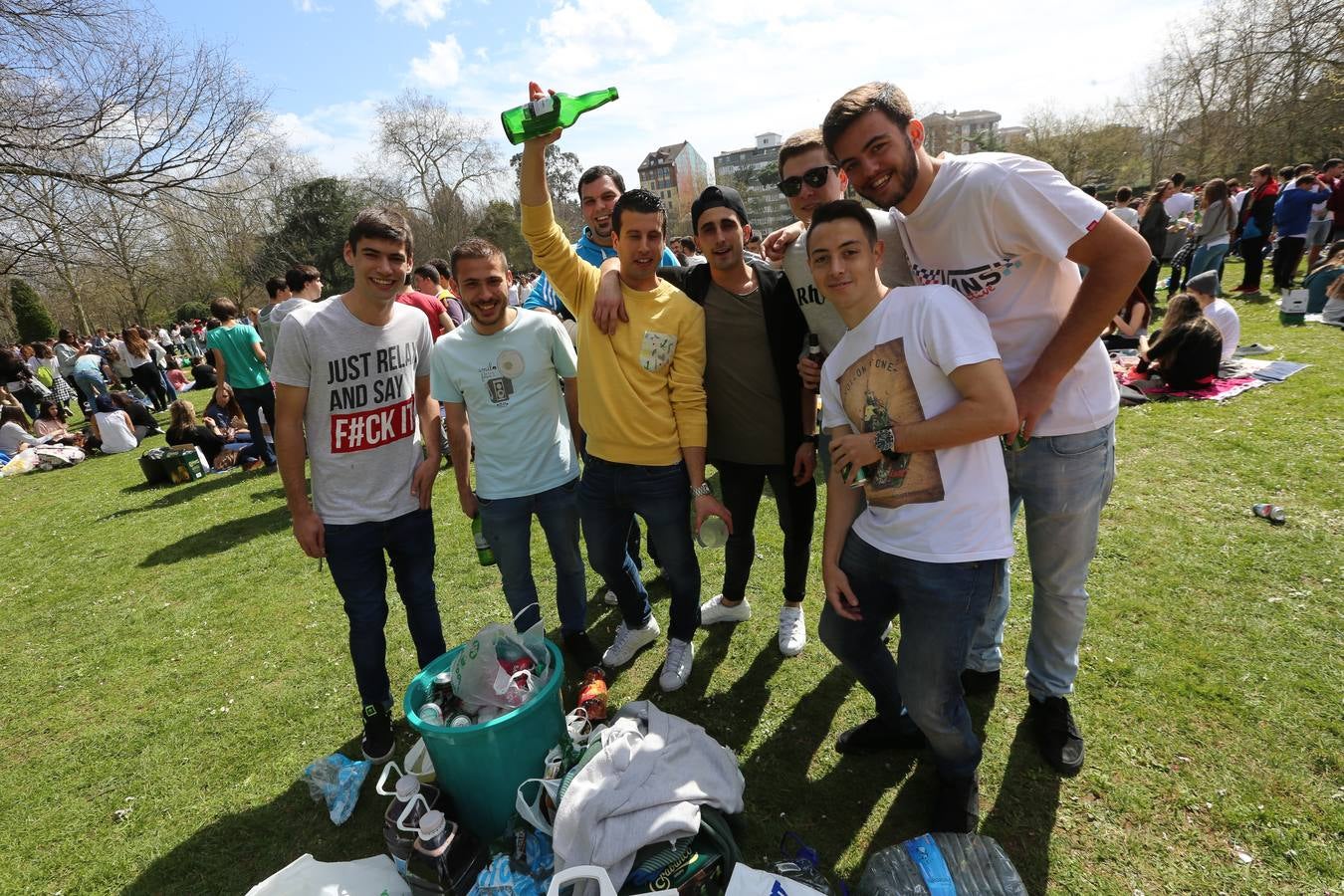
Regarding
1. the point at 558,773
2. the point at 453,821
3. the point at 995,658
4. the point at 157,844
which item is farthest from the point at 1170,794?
the point at 157,844

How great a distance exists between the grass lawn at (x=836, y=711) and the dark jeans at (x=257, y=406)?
317 cm

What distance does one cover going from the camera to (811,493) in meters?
3.30

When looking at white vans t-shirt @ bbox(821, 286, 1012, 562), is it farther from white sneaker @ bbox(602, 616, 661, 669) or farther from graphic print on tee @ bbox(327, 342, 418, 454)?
graphic print on tee @ bbox(327, 342, 418, 454)

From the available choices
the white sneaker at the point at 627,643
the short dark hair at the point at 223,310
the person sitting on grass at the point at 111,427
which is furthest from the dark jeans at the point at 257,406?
→ the white sneaker at the point at 627,643

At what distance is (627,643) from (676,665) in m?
0.40

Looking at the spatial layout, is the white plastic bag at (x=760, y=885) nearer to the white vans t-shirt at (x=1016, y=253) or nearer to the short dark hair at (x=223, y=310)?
the white vans t-shirt at (x=1016, y=253)

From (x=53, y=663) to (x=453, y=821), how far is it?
4494 mm

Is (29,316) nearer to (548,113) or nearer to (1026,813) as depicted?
(548,113)

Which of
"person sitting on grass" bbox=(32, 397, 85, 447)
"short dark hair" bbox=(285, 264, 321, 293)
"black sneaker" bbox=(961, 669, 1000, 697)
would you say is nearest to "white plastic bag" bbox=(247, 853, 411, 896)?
"black sneaker" bbox=(961, 669, 1000, 697)

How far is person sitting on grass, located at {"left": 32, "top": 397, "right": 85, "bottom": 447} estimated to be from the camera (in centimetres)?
1173

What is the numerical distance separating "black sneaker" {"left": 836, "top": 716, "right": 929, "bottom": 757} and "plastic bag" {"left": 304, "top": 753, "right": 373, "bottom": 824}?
Result: 2.26m

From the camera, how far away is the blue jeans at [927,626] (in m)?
1.95

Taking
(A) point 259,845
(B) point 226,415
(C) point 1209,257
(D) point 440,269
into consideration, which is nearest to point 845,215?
(A) point 259,845

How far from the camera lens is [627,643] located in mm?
3586
